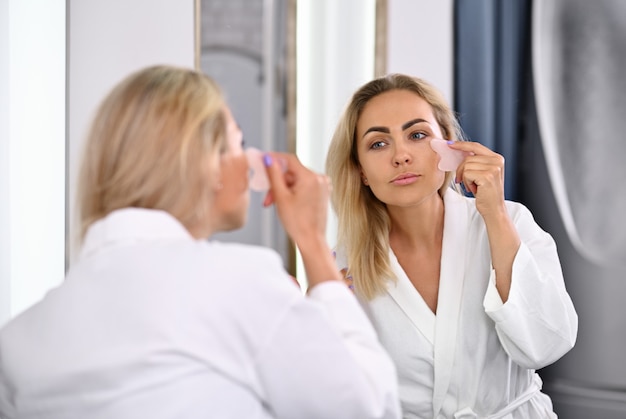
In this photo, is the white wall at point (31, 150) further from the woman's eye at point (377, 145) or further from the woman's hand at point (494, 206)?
the woman's hand at point (494, 206)

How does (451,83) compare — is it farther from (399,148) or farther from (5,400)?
(5,400)

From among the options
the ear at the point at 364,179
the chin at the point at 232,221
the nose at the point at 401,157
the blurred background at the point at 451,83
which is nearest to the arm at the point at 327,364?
the chin at the point at 232,221

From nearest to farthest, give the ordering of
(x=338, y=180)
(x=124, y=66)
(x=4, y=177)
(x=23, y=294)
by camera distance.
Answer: (x=4, y=177) < (x=23, y=294) < (x=338, y=180) < (x=124, y=66)

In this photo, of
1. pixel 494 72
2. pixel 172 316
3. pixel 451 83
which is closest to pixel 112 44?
pixel 451 83

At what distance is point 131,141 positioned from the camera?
→ 94 centimetres

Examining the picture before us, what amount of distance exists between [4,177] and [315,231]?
0.83 meters

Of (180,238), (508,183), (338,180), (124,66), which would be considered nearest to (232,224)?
(180,238)

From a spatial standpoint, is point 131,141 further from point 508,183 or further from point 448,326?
point 508,183

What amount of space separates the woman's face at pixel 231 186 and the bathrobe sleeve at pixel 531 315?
2.30ft

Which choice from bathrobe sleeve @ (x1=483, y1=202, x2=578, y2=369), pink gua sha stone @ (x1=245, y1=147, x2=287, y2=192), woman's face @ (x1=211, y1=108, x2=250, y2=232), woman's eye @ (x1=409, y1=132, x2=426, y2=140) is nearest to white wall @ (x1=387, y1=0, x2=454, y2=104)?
woman's eye @ (x1=409, y1=132, x2=426, y2=140)

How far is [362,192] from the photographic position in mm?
1854

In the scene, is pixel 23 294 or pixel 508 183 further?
pixel 508 183

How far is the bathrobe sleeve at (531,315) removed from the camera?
4.91 ft

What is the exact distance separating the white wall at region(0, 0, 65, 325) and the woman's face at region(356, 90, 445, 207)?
78cm
